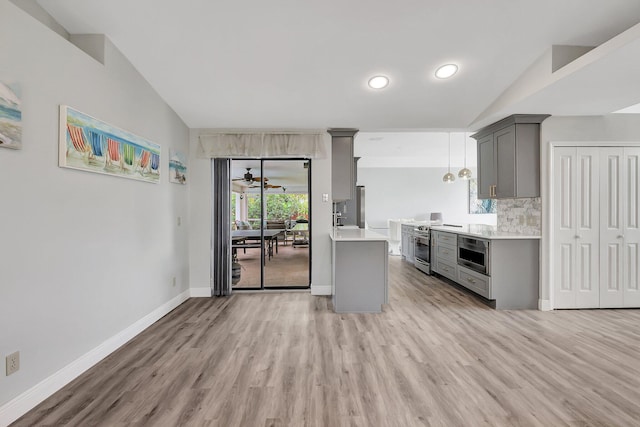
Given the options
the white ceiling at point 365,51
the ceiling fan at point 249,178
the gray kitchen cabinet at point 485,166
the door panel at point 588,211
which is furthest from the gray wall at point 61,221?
the door panel at point 588,211

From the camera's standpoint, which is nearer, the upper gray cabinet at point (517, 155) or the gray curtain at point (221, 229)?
the upper gray cabinet at point (517, 155)

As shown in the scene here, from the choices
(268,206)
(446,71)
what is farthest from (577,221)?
(268,206)

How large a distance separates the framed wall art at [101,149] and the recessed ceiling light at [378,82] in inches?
92.4

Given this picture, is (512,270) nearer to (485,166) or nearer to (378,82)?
(485,166)

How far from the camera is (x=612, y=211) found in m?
3.50

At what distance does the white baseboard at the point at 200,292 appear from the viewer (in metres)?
4.15

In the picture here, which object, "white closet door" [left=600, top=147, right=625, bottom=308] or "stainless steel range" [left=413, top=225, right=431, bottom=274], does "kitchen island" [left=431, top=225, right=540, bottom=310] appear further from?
"stainless steel range" [left=413, top=225, right=431, bottom=274]

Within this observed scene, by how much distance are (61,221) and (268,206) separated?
8.58 feet

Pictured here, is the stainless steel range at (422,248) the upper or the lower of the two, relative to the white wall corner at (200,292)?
upper

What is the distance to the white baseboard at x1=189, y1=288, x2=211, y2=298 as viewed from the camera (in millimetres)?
4152

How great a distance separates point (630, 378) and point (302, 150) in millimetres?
3698

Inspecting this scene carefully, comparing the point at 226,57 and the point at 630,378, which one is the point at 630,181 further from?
the point at 226,57

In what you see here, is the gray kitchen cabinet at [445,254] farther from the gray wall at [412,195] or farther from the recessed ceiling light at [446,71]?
the gray wall at [412,195]

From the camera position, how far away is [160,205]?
3.33 meters
